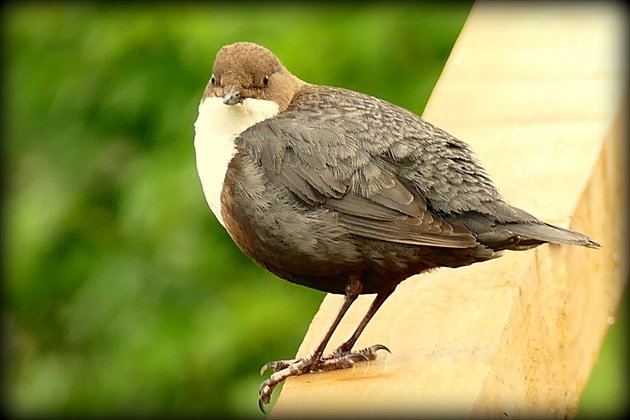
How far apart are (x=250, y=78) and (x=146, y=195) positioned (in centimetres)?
140

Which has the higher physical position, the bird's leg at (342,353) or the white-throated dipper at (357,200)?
the white-throated dipper at (357,200)

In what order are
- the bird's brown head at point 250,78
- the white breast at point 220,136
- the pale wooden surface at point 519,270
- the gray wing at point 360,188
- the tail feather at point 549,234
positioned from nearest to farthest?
1. the pale wooden surface at point 519,270
2. the tail feather at point 549,234
3. the gray wing at point 360,188
4. the white breast at point 220,136
5. the bird's brown head at point 250,78

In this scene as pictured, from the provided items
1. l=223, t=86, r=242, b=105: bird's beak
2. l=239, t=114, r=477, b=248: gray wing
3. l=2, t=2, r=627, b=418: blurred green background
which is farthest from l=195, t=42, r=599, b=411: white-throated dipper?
l=2, t=2, r=627, b=418: blurred green background

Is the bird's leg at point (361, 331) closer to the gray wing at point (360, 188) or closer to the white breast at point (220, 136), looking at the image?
the gray wing at point (360, 188)

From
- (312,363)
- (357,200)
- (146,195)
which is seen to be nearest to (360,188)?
(357,200)

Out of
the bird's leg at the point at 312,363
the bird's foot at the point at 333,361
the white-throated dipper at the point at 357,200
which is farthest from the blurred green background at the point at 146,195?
the bird's foot at the point at 333,361

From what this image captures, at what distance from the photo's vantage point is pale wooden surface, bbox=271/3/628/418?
238 cm

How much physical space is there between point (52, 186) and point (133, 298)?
26.2 inches

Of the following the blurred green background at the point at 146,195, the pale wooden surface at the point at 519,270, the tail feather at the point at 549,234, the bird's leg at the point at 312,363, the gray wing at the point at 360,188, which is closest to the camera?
the pale wooden surface at the point at 519,270

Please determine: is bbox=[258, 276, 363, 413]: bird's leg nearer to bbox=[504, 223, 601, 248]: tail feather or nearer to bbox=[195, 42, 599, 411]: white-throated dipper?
bbox=[195, 42, 599, 411]: white-throated dipper

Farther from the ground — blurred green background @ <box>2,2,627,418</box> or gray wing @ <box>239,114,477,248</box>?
gray wing @ <box>239,114,477,248</box>

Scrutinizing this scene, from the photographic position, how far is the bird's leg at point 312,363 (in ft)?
8.86

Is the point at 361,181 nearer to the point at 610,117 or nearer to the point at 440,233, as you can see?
the point at 440,233

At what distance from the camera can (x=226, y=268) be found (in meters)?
4.78
